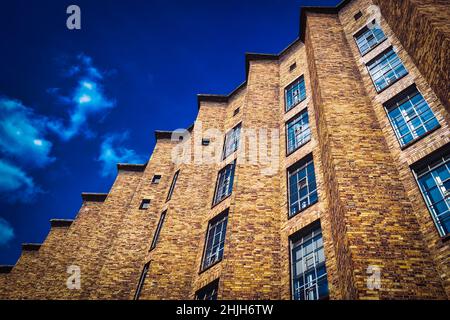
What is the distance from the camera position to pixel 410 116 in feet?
32.7

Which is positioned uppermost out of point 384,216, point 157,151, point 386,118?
point 157,151

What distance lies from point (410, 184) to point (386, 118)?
3013 mm

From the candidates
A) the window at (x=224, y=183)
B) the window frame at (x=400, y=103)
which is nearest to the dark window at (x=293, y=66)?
the window at (x=224, y=183)

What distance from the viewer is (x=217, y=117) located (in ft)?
64.0

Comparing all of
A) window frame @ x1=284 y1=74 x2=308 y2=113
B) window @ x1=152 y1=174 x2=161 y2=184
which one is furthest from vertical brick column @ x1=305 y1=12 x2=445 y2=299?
window @ x1=152 y1=174 x2=161 y2=184

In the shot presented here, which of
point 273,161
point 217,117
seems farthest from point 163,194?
point 273,161

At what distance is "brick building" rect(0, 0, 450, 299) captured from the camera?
23.9 ft

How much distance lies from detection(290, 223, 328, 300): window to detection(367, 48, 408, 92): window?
6.20m

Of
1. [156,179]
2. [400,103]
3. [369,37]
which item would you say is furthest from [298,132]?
[156,179]

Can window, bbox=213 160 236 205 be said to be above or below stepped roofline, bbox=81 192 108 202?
below

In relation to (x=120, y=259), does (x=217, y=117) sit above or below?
above

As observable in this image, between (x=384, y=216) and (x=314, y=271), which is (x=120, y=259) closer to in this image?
(x=314, y=271)

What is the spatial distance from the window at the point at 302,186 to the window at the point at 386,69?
12.8 ft

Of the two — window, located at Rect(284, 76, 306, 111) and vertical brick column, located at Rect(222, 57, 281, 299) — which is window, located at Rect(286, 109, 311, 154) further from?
window, located at Rect(284, 76, 306, 111)
